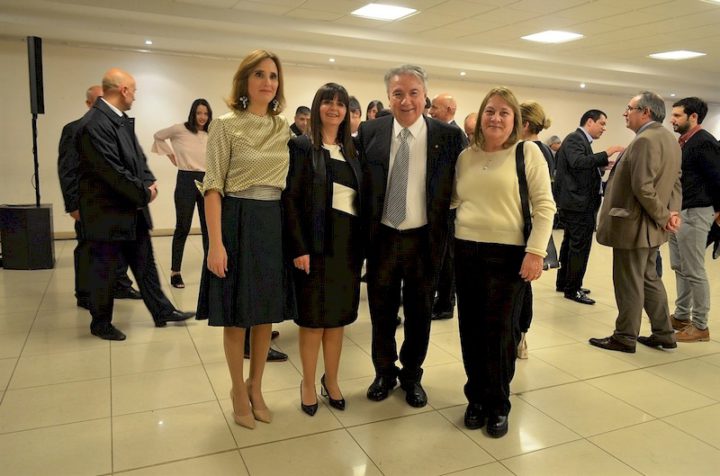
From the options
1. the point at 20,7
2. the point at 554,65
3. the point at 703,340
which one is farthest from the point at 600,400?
the point at 554,65

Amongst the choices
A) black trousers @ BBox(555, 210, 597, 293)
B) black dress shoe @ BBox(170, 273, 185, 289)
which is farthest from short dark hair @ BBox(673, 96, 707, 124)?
black dress shoe @ BBox(170, 273, 185, 289)

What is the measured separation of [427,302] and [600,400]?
1.12 metres

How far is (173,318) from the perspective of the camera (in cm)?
398

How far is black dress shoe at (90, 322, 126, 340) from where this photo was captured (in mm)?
3637

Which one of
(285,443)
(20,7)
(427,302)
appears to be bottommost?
(285,443)

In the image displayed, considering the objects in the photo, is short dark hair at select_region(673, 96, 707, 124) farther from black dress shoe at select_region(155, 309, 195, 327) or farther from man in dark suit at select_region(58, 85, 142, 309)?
man in dark suit at select_region(58, 85, 142, 309)

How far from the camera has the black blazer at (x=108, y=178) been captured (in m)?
Answer: 3.39

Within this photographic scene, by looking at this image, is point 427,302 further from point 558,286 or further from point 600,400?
point 558,286

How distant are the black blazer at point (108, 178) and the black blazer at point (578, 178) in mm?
3473

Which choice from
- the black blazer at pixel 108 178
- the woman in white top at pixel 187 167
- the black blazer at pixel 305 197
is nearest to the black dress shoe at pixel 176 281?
the woman in white top at pixel 187 167

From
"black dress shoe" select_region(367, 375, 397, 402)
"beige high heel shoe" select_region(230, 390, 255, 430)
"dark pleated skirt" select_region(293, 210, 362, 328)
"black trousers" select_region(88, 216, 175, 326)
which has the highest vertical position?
"dark pleated skirt" select_region(293, 210, 362, 328)

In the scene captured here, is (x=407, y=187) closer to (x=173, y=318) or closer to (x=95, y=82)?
(x=173, y=318)

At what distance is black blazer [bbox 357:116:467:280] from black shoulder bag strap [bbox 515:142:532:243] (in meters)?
0.33

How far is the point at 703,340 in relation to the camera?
3908 mm
